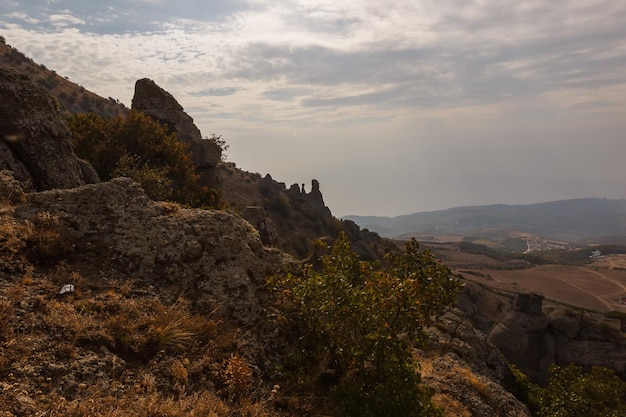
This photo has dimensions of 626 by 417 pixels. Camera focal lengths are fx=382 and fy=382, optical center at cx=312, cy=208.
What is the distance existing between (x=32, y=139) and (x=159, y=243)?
25.0 feet

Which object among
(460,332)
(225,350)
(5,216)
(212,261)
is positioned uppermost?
(5,216)

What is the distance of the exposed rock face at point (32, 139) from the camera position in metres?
13.1

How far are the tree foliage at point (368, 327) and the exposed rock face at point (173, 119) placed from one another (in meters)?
30.6

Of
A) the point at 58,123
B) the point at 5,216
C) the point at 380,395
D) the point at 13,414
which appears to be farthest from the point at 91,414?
the point at 58,123

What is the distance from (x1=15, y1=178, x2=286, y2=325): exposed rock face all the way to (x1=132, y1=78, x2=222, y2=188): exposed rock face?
2738cm

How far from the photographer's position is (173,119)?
38.6m

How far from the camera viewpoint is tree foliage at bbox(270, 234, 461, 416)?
7.84 m

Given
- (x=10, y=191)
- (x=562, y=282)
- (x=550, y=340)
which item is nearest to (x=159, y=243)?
(x=10, y=191)

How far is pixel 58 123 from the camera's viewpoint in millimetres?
15070

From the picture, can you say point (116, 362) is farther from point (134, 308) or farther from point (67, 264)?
point (67, 264)

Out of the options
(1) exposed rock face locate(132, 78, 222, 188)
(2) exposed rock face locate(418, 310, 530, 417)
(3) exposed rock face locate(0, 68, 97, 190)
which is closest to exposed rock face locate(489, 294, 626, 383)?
(2) exposed rock face locate(418, 310, 530, 417)

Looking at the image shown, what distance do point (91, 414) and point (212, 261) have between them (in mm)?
5285

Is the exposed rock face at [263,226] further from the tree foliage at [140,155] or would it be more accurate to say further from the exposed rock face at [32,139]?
the exposed rock face at [32,139]

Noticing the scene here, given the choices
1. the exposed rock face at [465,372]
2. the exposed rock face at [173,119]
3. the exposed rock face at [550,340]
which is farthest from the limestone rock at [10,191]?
the exposed rock face at [550,340]
